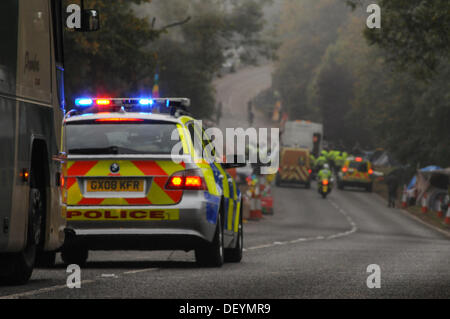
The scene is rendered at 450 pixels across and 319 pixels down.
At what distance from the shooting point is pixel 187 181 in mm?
12539

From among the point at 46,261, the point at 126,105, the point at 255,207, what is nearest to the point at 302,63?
the point at 255,207

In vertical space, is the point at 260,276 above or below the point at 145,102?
below

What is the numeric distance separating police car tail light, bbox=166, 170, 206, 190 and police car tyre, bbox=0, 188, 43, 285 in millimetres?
2259

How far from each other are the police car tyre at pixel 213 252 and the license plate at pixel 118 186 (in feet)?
3.33

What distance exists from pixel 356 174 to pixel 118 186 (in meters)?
52.6

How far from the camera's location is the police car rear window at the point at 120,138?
1261 cm

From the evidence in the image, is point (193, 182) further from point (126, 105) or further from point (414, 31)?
point (414, 31)

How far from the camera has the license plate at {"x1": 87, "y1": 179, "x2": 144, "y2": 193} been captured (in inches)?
492

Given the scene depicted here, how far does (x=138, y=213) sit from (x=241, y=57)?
5816 cm

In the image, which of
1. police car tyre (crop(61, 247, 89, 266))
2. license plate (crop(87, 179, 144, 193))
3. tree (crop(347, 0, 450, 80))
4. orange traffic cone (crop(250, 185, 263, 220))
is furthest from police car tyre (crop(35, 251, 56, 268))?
orange traffic cone (crop(250, 185, 263, 220))

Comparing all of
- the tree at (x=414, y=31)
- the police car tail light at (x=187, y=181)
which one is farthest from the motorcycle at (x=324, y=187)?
the police car tail light at (x=187, y=181)

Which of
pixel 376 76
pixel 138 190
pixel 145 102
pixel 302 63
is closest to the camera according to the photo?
pixel 138 190
